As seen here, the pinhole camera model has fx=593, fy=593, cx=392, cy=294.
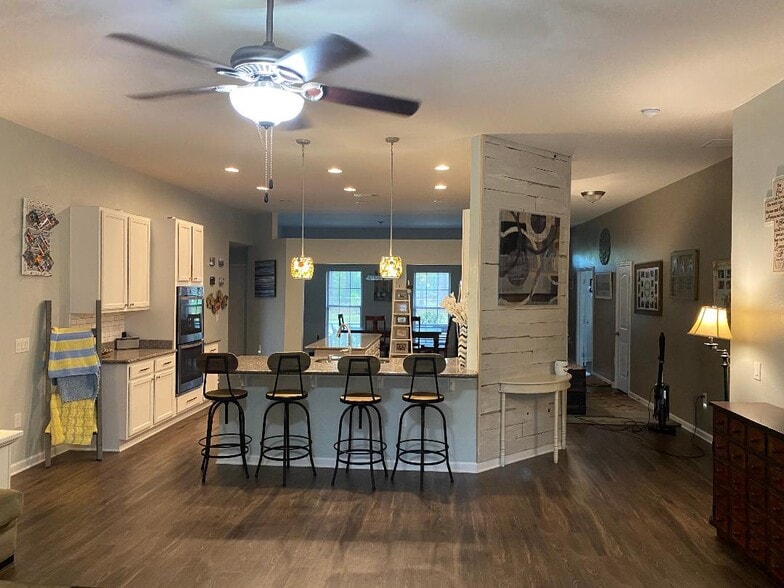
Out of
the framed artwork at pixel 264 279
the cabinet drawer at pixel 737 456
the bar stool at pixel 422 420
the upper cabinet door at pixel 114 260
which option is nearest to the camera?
the cabinet drawer at pixel 737 456

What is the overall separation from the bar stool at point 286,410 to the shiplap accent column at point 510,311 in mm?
1454

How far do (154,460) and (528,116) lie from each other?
4303mm

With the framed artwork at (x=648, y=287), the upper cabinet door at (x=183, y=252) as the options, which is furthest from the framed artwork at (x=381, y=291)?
the upper cabinet door at (x=183, y=252)

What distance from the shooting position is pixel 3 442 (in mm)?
3439

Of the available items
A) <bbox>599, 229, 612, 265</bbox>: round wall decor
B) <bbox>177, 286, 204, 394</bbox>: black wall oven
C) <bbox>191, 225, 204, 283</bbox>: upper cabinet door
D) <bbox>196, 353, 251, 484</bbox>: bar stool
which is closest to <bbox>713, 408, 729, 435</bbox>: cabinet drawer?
<bbox>196, 353, 251, 484</bbox>: bar stool

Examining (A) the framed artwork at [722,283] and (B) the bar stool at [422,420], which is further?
(A) the framed artwork at [722,283]

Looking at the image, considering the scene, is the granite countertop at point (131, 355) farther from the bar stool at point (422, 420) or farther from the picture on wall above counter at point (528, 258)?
the picture on wall above counter at point (528, 258)

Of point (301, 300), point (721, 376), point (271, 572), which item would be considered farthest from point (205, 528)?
point (301, 300)

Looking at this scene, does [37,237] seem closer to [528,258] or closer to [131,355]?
[131,355]

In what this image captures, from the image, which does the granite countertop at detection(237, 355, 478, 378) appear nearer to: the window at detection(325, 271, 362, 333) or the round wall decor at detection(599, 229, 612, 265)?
the round wall decor at detection(599, 229, 612, 265)

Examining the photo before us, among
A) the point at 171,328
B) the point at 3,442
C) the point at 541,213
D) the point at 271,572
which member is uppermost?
the point at 541,213

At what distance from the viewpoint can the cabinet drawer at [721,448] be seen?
3.54 metres

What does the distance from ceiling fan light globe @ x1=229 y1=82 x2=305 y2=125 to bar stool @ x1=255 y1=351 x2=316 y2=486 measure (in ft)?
8.01

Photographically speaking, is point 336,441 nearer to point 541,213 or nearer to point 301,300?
point 541,213
